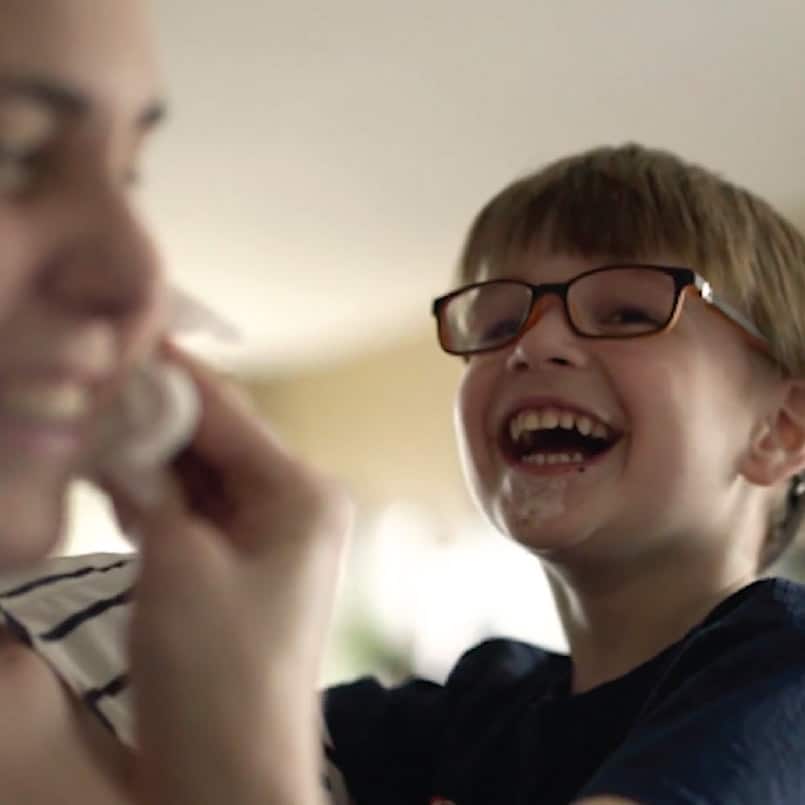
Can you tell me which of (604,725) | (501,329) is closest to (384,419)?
(501,329)

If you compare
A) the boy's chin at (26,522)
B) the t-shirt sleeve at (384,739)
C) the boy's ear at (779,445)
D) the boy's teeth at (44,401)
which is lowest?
the t-shirt sleeve at (384,739)

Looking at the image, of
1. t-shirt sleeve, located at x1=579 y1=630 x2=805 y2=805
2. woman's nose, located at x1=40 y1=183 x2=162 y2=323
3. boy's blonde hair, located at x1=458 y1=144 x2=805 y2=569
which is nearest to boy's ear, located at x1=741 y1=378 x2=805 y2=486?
boy's blonde hair, located at x1=458 y1=144 x2=805 y2=569

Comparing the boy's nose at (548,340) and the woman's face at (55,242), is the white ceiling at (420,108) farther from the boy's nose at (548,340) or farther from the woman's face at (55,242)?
the woman's face at (55,242)

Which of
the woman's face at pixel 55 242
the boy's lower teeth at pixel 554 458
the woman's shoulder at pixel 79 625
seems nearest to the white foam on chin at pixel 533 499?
the boy's lower teeth at pixel 554 458

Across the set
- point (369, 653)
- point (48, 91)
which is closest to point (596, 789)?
point (48, 91)

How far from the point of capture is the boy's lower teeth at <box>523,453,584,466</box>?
84cm

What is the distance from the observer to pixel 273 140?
84.0 inches

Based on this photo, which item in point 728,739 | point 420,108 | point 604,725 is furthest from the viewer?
point 420,108

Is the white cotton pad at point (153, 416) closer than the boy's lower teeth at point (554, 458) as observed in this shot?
Yes

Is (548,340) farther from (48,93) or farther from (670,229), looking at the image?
(48,93)

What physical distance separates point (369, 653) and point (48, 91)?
2.95m

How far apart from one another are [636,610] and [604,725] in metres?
0.11

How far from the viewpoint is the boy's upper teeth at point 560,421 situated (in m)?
0.84

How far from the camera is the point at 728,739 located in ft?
1.95
